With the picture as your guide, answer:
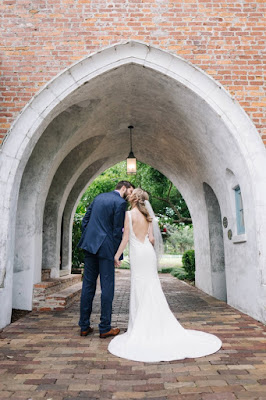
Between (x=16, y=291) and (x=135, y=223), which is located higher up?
(x=135, y=223)

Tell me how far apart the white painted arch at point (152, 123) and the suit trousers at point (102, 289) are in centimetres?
134

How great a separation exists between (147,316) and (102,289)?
690mm

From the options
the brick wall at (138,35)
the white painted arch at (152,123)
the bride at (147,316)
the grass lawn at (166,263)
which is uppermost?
the brick wall at (138,35)

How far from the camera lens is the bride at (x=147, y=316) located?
3482 millimetres

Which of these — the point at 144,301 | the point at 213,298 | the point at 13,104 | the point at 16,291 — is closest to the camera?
the point at 144,301

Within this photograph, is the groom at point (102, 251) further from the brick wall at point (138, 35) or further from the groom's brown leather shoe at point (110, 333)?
the brick wall at point (138, 35)

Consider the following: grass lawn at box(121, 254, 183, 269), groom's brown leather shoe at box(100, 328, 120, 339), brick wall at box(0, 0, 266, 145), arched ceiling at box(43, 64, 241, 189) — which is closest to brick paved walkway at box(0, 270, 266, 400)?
groom's brown leather shoe at box(100, 328, 120, 339)

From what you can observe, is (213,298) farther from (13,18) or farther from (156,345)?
(13,18)

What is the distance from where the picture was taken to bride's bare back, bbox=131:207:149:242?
4.31 meters

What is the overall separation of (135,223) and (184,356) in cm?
170

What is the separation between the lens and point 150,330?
3814 millimetres

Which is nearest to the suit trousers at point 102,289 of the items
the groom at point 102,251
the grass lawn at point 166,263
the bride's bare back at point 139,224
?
the groom at point 102,251

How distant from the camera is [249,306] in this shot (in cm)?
530

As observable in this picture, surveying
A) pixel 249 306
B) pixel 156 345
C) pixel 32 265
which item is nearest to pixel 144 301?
pixel 156 345
